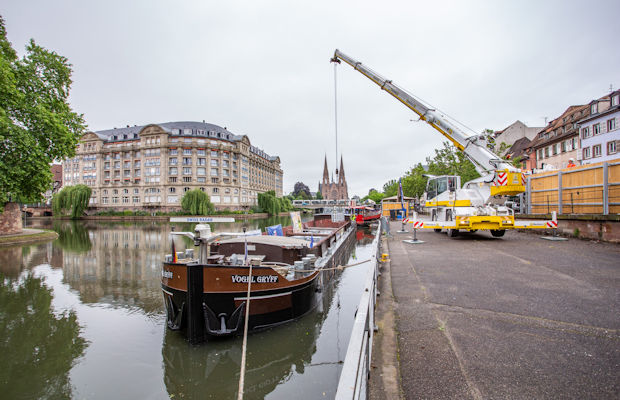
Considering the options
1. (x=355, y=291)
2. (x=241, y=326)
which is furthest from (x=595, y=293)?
(x=241, y=326)

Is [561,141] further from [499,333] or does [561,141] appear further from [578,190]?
[499,333]

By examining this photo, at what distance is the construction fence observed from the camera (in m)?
11.4

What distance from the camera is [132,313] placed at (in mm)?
7758

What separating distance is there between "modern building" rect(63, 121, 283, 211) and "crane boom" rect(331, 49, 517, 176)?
5989cm

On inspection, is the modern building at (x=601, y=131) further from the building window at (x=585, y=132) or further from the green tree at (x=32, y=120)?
the green tree at (x=32, y=120)

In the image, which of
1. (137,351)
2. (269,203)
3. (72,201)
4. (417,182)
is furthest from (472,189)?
(72,201)

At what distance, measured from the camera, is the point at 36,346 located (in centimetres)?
602

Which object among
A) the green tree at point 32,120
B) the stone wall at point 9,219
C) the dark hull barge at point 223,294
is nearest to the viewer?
the dark hull barge at point 223,294

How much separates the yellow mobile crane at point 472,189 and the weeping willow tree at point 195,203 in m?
46.1

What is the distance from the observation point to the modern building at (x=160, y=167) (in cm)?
7050

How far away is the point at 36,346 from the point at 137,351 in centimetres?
214

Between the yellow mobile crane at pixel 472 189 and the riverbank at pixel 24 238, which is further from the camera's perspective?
the riverbank at pixel 24 238

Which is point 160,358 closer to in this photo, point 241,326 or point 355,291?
point 241,326

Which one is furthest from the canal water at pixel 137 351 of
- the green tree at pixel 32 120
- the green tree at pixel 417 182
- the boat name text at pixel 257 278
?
the green tree at pixel 417 182
